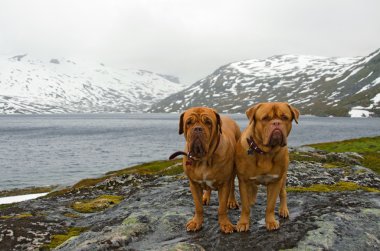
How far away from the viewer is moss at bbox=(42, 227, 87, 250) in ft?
36.6

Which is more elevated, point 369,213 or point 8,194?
point 369,213

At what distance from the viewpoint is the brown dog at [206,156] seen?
7715 mm

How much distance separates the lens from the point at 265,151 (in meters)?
7.96

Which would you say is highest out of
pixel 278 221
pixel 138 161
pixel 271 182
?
pixel 271 182

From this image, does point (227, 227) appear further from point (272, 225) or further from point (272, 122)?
point (272, 122)

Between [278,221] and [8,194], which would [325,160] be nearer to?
[278,221]

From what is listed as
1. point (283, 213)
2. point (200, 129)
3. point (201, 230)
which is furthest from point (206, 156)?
point (283, 213)

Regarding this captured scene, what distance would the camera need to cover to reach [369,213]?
9.07 m

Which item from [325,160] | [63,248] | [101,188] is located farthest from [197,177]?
[325,160]

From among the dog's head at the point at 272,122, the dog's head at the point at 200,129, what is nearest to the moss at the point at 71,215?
the dog's head at the point at 200,129

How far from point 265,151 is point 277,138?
0.59m

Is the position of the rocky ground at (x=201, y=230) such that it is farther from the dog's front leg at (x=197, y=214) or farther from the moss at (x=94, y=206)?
the moss at (x=94, y=206)

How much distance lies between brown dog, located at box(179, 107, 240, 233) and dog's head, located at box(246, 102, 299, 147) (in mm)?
830

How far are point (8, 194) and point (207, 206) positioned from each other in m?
42.8
